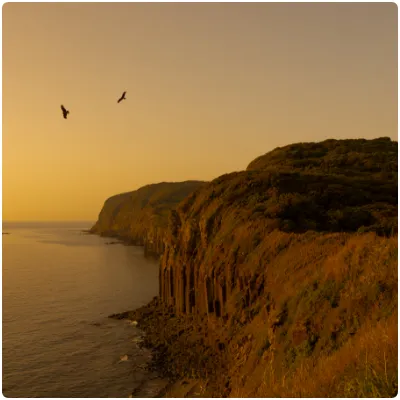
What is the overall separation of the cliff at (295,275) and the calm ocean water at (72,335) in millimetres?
7539

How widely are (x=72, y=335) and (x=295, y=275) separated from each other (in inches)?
1109

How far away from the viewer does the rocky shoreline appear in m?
24.8

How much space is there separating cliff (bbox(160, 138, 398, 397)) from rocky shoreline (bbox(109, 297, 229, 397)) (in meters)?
1.04

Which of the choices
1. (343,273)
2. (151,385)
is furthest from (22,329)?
(343,273)

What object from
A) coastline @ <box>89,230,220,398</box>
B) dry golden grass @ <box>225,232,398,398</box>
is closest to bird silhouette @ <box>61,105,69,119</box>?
dry golden grass @ <box>225,232,398,398</box>

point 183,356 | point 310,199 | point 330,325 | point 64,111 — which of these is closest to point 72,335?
point 183,356

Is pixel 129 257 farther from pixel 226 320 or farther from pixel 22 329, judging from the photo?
pixel 226 320

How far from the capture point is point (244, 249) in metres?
30.9

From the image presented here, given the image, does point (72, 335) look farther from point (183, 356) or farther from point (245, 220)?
point (245, 220)

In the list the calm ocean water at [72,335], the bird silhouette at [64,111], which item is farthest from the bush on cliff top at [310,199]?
the bird silhouette at [64,111]

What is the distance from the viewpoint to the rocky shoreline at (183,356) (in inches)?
978

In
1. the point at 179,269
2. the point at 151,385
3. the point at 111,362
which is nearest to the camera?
the point at 151,385

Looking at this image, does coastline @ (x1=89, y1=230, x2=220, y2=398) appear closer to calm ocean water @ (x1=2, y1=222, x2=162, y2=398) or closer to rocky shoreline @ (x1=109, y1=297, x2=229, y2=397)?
rocky shoreline @ (x1=109, y1=297, x2=229, y2=397)

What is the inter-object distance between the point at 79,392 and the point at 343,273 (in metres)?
21.9
